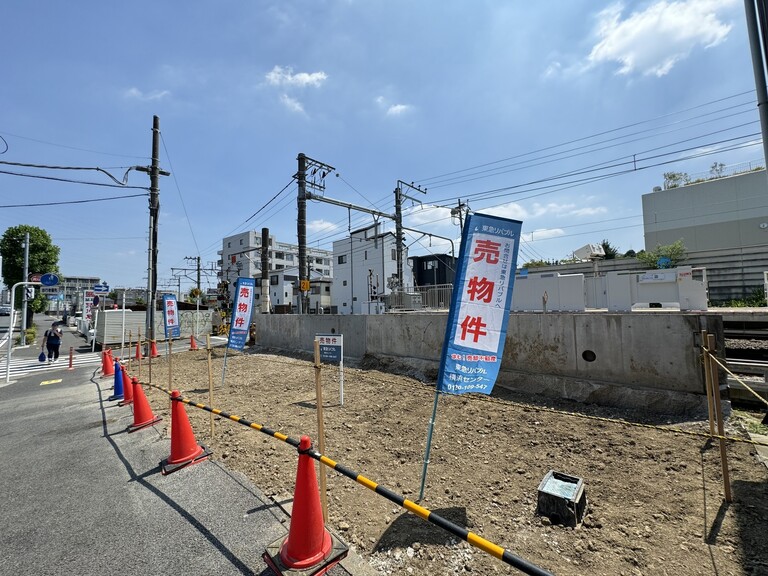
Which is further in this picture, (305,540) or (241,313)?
(241,313)

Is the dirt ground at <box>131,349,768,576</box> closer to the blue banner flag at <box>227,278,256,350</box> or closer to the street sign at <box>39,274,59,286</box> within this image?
the blue banner flag at <box>227,278,256,350</box>

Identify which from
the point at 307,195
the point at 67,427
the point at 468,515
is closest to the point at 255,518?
the point at 468,515

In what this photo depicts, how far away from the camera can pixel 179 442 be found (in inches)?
171

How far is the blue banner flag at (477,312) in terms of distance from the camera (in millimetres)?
3543

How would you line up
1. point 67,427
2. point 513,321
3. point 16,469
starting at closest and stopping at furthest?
point 16,469 < point 67,427 < point 513,321

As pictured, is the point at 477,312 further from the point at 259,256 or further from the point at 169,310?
the point at 259,256

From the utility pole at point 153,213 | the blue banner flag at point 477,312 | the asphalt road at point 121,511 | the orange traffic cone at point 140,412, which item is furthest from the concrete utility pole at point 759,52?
the utility pole at point 153,213

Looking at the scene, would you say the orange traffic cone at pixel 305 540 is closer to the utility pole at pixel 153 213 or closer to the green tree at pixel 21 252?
the utility pole at pixel 153 213

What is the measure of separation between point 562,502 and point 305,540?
2333mm

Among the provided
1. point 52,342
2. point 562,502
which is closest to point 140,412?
point 562,502

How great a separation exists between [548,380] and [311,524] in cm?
654

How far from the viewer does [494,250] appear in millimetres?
3666

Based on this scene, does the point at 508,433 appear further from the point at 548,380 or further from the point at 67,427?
the point at 67,427

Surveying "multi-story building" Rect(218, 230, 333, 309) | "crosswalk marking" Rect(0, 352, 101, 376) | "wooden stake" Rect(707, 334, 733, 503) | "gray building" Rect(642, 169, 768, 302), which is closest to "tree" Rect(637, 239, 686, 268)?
"gray building" Rect(642, 169, 768, 302)
